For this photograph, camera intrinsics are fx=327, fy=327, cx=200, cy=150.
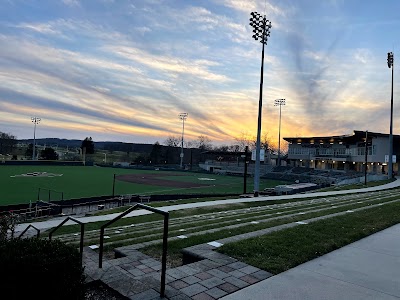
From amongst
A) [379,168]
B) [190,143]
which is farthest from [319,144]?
[190,143]

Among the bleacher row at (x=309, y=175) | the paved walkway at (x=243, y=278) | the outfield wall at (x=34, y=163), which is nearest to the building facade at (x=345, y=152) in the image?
the bleacher row at (x=309, y=175)

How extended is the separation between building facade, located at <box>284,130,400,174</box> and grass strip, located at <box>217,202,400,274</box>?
177ft

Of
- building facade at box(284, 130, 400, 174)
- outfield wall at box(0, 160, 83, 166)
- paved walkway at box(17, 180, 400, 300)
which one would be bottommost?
outfield wall at box(0, 160, 83, 166)

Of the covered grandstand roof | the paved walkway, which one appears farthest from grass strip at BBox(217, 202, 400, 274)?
the covered grandstand roof

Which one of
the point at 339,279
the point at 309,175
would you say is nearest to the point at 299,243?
the point at 339,279

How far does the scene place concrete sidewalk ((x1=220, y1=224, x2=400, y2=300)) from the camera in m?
4.61

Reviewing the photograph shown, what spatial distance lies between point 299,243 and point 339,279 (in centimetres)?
181

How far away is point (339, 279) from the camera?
5238 millimetres

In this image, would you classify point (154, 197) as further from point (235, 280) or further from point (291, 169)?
point (291, 169)

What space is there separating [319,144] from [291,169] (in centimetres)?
1375

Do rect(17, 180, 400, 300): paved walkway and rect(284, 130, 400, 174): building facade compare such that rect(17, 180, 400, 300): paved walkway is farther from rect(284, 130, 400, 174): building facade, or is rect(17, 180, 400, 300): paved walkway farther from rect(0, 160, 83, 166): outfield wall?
rect(0, 160, 83, 166): outfield wall

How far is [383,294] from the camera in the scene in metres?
4.76

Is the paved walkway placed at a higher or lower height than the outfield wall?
higher

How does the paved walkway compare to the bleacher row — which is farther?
the bleacher row
